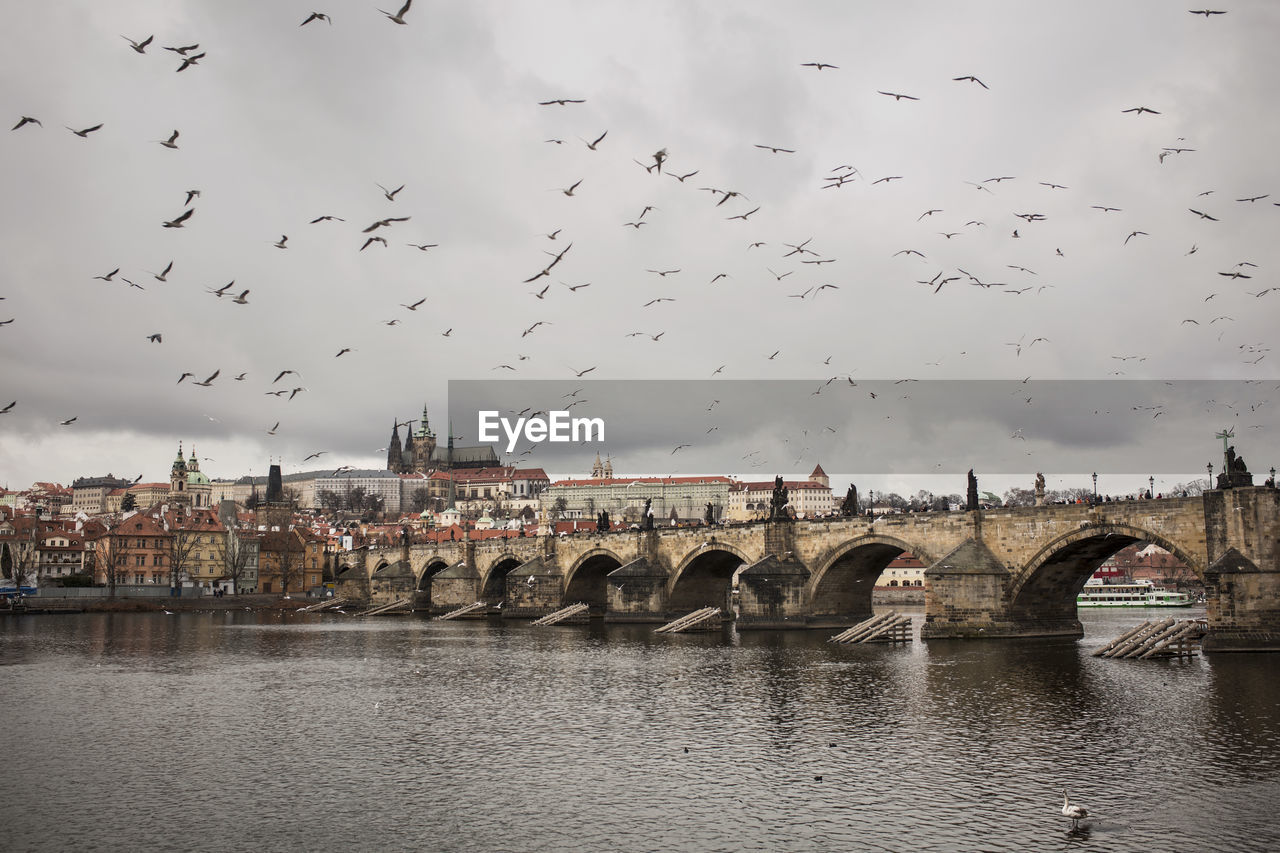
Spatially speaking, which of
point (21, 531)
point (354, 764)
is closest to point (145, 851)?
point (354, 764)

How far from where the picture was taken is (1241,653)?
99.3 ft

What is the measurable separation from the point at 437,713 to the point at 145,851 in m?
11.5

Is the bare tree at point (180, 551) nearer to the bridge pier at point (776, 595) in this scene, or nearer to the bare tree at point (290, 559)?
the bare tree at point (290, 559)

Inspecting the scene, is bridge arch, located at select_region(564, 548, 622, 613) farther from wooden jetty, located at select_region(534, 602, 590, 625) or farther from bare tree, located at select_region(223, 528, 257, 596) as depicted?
bare tree, located at select_region(223, 528, 257, 596)

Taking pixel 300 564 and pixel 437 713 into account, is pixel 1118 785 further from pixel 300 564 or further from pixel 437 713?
pixel 300 564

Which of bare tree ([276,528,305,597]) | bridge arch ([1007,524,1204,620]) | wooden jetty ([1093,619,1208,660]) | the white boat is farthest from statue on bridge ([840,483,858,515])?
bare tree ([276,528,305,597])

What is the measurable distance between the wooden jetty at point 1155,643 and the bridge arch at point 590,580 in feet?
122

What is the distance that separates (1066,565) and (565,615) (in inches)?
1277

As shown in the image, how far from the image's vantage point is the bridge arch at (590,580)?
6781cm

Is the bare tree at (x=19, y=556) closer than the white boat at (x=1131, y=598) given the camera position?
No

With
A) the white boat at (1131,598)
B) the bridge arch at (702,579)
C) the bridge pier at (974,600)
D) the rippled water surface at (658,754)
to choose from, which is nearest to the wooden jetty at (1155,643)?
the rippled water surface at (658,754)

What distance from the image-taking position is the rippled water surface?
536 inches

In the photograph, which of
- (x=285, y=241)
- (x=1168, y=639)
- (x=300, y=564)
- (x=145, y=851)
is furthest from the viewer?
(x=300, y=564)

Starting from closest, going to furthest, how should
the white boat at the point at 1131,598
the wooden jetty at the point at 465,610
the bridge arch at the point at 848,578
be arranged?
the bridge arch at the point at 848,578 → the wooden jetty at the point at 465,610 → the white boat at the point at 1131,598
